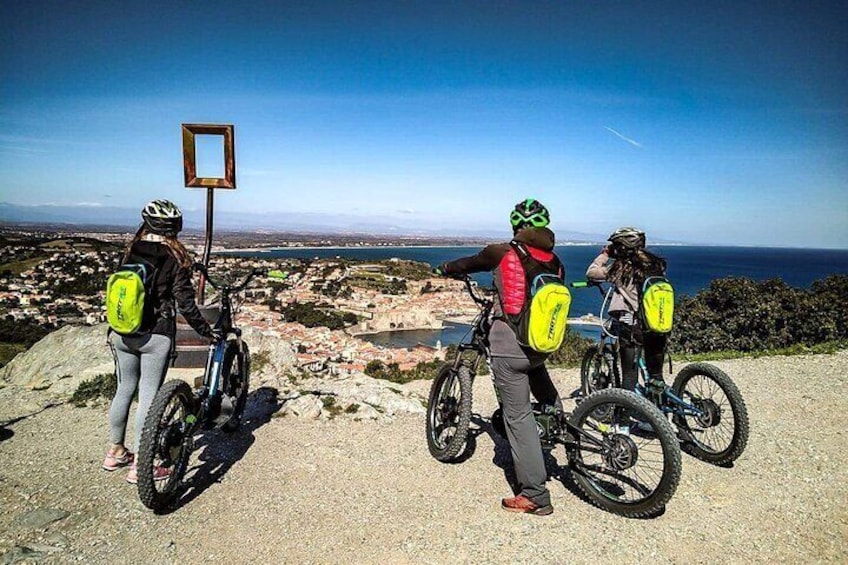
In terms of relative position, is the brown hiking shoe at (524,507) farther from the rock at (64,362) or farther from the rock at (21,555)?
the rock at (64,362)

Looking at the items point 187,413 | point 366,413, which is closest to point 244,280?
point 187,413

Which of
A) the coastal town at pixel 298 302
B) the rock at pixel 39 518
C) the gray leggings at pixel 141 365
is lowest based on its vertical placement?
the coastal town at pixel 298 302

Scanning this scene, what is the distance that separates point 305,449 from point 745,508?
4001 mm

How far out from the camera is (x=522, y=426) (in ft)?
11.6

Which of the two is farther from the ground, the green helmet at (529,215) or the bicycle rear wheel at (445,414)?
the green helmet at (529,215)

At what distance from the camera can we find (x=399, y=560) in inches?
122

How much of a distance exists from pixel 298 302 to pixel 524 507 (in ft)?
137

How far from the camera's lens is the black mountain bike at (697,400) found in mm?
4285

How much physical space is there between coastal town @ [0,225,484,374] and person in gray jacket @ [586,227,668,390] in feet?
12.8

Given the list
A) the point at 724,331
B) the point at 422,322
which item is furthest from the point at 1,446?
the point at 422,322

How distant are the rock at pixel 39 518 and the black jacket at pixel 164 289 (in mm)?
1454

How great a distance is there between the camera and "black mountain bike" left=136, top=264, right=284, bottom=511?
3.33 meters

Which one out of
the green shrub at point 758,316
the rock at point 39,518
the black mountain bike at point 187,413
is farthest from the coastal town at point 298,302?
the green shrub at point 758,316

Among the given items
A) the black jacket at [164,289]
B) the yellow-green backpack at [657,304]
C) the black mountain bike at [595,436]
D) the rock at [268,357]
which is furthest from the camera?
the rock at [268,357]
